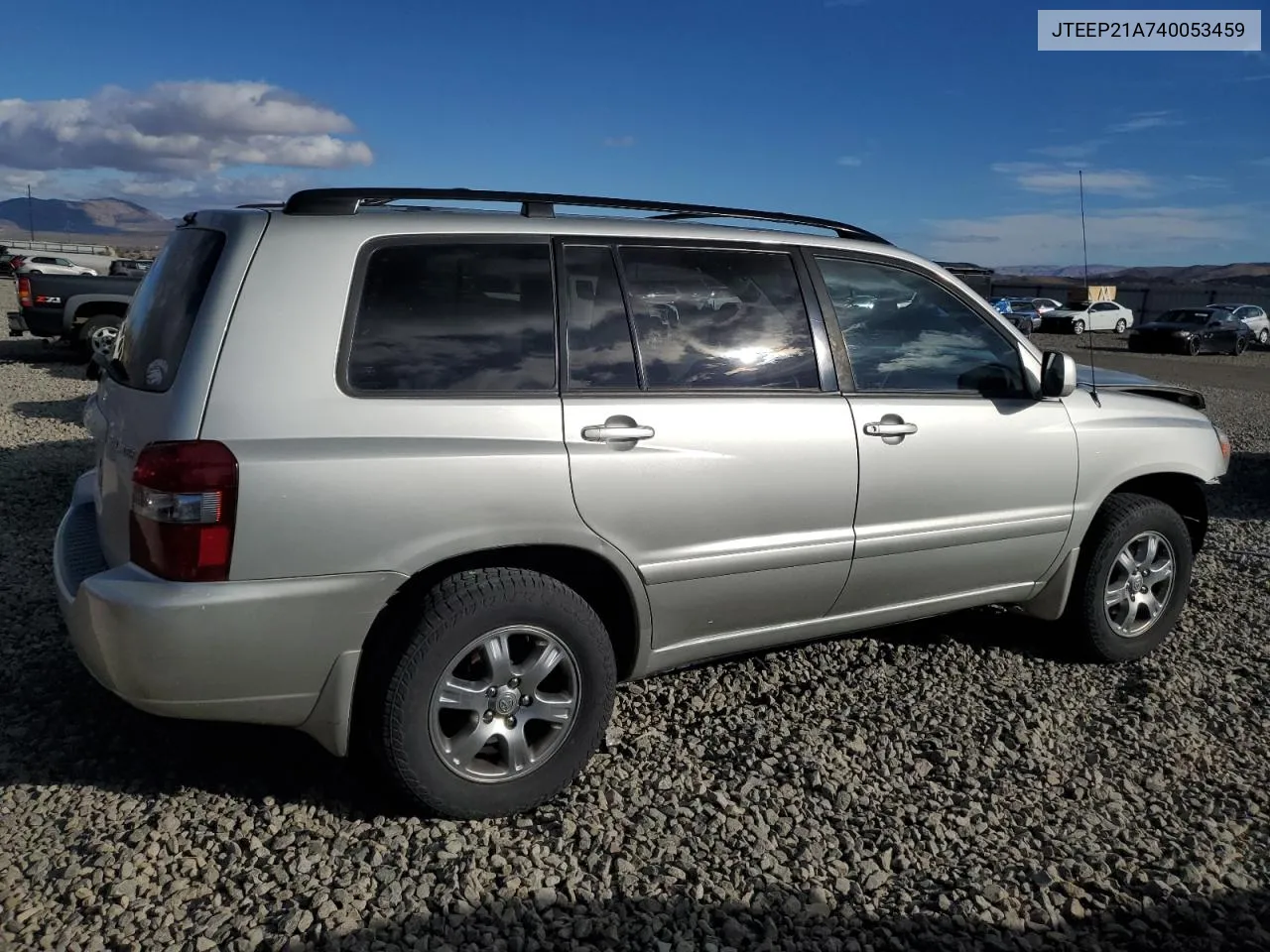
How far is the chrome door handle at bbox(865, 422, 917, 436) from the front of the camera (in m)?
3.67

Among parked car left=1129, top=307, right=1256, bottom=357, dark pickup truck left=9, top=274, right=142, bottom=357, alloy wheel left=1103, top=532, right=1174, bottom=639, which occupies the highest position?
dark pickup truck left=9, top=274, right=142, bottom=357

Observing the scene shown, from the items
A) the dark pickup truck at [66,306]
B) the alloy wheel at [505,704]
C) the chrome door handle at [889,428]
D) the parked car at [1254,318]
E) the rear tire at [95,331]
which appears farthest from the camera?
the parked car at [1254,318]

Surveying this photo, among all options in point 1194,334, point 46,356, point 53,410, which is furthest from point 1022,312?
point 53,410

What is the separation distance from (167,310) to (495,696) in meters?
1.50

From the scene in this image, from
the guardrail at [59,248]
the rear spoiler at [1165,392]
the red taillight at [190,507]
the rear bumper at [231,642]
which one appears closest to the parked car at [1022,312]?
the rear spoiler at [1165,392]

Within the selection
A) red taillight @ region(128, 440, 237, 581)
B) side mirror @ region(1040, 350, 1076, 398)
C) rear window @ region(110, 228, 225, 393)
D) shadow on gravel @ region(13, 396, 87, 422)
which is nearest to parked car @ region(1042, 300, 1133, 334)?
shadow on gravel @ region(13, 396, 87, 422)

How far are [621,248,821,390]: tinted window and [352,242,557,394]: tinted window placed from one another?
35cm

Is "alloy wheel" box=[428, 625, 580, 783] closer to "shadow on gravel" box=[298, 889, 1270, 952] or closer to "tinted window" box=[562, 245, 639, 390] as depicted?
"shadow on gravel" box=[298, 889, 1270, 952]

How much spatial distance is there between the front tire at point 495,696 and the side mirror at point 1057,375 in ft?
6.84

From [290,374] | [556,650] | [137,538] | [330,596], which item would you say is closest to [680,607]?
[556,650]

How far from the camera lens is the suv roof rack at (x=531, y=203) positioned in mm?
3061

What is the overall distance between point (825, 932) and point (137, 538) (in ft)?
6.87

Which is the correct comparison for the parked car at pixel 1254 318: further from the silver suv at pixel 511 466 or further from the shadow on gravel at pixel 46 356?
the silver suv at pixel 511 466

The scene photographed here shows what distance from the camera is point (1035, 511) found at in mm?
4148
